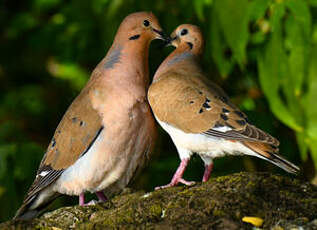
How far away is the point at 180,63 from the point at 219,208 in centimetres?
150

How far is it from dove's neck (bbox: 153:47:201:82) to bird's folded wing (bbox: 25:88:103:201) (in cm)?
50

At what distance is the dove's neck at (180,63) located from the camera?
13.4 feet

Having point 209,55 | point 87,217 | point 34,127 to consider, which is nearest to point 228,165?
point 209,55

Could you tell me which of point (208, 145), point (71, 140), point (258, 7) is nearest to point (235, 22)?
point (258, 7)

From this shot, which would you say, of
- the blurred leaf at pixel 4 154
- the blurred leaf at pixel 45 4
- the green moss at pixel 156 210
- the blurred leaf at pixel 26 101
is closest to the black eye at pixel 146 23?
the green moss at pixel 156 210

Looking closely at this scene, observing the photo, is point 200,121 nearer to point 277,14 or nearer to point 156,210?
point 156,210

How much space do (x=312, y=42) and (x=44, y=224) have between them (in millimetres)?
2476

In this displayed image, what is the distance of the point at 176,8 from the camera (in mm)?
5520

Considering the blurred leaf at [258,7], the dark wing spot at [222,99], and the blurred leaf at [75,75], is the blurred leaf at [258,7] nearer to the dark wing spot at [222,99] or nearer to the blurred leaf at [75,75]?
the dark wing spot at [222,99]

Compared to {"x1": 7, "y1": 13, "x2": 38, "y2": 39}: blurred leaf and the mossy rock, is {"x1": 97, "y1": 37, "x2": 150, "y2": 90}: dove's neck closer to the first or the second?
the mossy rock

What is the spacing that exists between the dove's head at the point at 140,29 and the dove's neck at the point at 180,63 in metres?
0.20

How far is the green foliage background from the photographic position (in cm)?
445

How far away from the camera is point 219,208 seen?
2.88 meters

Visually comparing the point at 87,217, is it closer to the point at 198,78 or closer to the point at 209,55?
the point at 198,78
